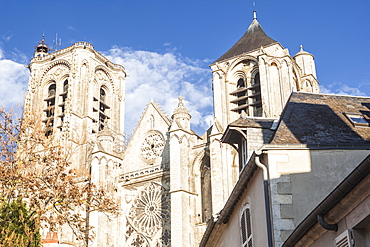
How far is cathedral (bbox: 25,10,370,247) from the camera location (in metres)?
22.9

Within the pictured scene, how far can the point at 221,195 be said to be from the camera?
21.7 metres

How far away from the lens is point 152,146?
89.1 feet

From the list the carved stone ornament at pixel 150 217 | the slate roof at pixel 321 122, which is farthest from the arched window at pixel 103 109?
the slate roof at pixel 321 122

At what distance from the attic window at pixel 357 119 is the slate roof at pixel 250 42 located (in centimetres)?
1668

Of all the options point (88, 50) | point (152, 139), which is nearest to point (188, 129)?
point (152, 139)

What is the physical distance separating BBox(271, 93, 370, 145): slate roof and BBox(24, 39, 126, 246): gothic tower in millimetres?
17193

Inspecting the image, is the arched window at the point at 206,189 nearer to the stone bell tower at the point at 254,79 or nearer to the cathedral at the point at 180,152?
the cathedral at the point at 180,152

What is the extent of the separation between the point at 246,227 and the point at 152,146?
17783 mm

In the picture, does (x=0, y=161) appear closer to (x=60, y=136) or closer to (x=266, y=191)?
(x=266, y=191)

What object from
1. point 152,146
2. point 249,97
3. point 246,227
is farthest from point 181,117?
point 246,227

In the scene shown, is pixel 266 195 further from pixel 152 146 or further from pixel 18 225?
pixel 152 146

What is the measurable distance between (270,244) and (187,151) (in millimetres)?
16398

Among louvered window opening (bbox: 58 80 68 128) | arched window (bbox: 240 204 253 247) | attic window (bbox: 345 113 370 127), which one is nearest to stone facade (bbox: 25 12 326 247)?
louvered window opening (bbox: 58 80 68 128)

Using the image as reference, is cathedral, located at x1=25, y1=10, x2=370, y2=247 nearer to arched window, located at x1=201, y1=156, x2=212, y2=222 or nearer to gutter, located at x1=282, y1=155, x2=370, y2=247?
arched window, located at x1=201, y1=156, x2=212, y2=222
